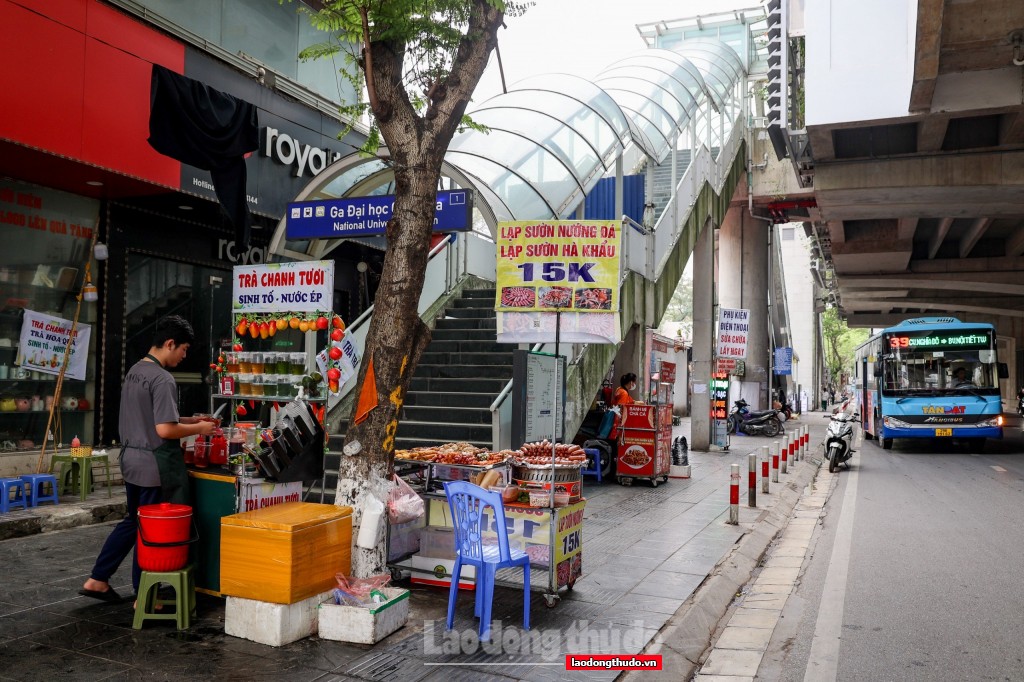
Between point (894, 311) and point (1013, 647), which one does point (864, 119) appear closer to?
point (1013, 647)

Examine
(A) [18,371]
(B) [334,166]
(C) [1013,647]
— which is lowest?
(C) [1013,647]

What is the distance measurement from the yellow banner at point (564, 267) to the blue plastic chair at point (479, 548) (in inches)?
86.2

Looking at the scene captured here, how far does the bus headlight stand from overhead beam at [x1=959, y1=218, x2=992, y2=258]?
8.71m

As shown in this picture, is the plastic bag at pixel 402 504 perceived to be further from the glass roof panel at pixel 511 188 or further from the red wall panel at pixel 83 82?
the glass roof panel at pixel 511 188

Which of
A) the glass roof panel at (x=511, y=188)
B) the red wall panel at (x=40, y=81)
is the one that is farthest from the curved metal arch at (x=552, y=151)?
the red wall panel at (x=40, y=81)

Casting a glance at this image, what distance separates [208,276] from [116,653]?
30.4 feet

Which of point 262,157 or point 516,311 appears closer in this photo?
point 516,311

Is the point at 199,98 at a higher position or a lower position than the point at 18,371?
higher

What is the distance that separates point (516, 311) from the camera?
712 centimetres

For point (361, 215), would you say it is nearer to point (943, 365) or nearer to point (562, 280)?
point (562, 280)

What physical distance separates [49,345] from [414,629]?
286 inches

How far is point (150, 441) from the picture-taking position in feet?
18.4

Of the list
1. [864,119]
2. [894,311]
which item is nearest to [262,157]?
[864,119]

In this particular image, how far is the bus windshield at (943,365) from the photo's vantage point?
1897cm
